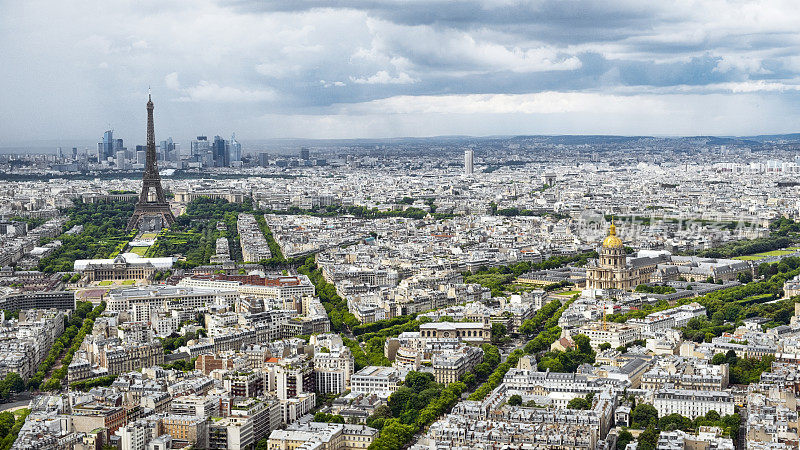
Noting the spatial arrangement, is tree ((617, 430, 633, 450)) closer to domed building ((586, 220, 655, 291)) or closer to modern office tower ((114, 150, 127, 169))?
domed building ((586, 220, 655, 291))

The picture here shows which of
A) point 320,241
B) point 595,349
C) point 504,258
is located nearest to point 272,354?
point 595,349

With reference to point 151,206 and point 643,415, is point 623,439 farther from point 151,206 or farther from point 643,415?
point 151,206

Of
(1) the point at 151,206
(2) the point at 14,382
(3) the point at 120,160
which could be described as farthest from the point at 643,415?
(3) the point at 120,160

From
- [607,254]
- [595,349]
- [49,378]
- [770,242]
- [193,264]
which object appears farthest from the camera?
[770,242]

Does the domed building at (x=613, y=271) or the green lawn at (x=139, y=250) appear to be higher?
the domed building at (x=613, y=271)

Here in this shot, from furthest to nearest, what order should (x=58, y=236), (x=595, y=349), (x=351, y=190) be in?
1. (x=351, y=190)
2. (x=58, y=236)
3. (x=595, y=349)

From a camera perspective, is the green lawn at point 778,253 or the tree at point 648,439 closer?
the tree at point 648,439

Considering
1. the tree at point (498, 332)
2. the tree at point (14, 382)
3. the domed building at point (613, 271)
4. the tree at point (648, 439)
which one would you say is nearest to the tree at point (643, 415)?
the tree at point (648, 439)

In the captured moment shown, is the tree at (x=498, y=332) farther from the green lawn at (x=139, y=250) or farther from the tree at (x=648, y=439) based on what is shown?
the green lawn at (x=139, y=250)

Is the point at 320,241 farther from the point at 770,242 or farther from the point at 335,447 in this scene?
the point at 335,447
